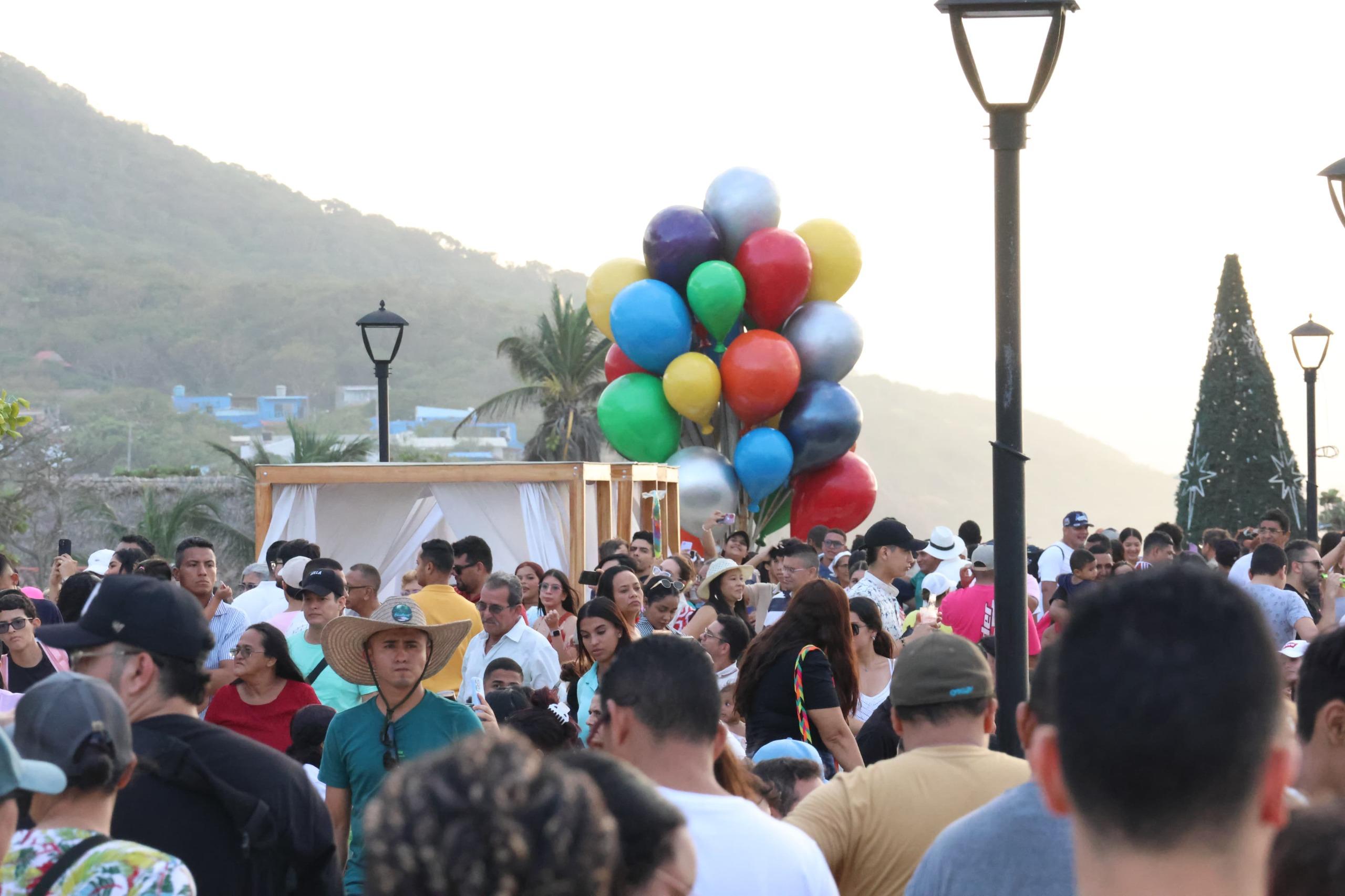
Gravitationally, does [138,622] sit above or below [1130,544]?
above

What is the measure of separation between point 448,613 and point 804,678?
125 inches

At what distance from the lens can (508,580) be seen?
7.67 m

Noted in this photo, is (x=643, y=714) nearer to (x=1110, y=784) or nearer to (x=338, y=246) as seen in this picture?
(x=1110, y=784)

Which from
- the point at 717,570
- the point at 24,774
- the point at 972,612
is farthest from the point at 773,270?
the point at 24,774

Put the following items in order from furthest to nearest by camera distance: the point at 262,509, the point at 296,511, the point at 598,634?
the point at 296,511 → the point at 262,509 → the point at 598,634

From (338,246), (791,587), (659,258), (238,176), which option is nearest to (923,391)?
(338,246)

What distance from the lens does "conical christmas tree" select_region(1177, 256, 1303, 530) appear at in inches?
961

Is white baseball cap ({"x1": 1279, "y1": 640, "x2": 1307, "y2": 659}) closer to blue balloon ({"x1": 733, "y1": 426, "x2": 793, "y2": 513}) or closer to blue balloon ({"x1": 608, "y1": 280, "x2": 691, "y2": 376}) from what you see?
blue balloon ({"x1": 608, "y1": 280, "x2": 691, "y2": 376})

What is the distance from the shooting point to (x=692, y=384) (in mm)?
20922

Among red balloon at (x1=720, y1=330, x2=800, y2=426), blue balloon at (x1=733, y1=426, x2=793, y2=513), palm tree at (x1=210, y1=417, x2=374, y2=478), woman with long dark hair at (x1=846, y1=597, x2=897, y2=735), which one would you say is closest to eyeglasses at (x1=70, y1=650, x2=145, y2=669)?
woman with long dark hair at (x1=846, y1=597, x2=897, y2=735)

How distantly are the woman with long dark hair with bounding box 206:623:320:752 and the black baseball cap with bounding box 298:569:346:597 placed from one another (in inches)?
62.9

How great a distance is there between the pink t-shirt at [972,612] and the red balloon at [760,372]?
39.4 ft

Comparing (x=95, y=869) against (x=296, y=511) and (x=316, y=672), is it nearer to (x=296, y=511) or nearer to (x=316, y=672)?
(x=316, y=672)

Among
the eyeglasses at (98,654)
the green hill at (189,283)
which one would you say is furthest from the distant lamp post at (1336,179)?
the green hill at (189,283)
